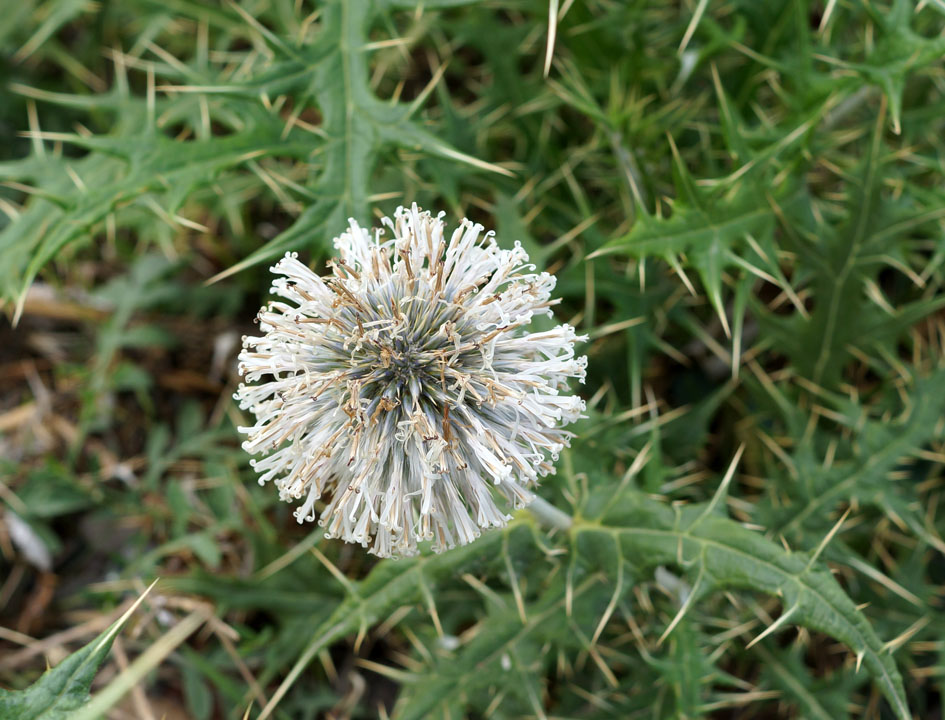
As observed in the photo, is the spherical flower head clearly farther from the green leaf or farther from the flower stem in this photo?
the green leaf

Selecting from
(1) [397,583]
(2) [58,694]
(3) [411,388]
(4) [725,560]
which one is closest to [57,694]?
(2) [58,694]

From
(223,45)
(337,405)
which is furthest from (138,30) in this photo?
(337,405)

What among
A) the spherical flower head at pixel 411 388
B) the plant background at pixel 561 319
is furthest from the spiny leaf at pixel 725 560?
the spherical flower head at pixel 411 388

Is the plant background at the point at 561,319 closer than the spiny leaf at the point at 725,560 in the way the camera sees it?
No

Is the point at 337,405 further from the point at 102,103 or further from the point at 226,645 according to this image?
the point at 102,103

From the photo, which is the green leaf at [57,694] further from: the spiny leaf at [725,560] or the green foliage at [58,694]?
the spiny leaf at [725,560]

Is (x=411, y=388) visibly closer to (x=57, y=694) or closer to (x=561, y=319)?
(x=57, y=694)

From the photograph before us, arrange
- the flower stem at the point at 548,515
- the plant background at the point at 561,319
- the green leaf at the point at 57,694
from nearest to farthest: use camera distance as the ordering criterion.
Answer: the green leaf at the point at 57,694
the flower stem at the point at 548,515
the plant background at the point at 561,319

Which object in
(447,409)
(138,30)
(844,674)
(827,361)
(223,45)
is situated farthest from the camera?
(138,30)
